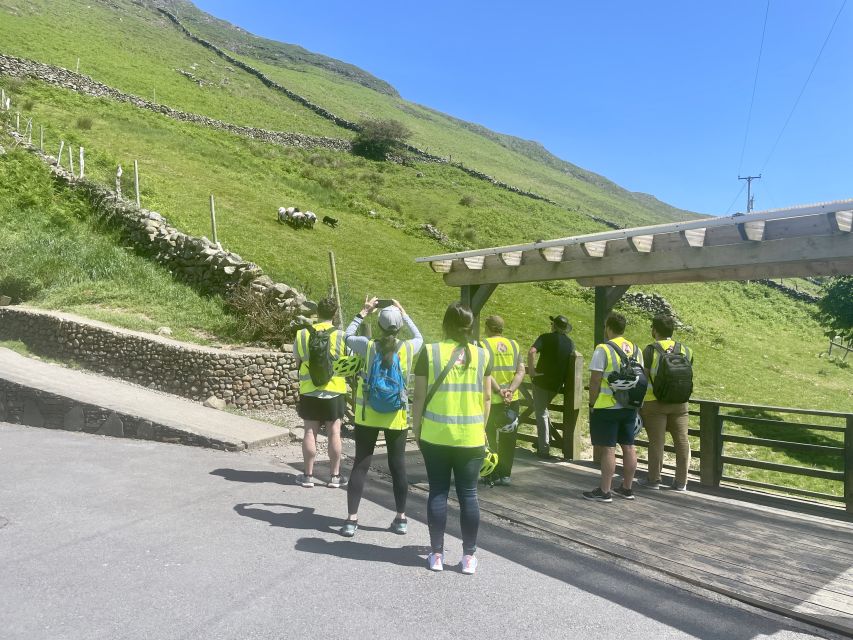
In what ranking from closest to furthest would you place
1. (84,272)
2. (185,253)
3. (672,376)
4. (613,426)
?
(613,426) → (672,376) → (84,272) → (185,253)

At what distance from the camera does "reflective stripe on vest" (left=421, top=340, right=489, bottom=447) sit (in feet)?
13.3

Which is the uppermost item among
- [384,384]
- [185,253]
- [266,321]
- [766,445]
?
[185,253]

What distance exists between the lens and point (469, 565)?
13.5 feet

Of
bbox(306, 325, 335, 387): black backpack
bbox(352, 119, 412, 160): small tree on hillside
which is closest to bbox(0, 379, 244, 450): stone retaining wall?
bbox(306, 325, 335, 387): black backpack

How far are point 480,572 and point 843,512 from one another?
13.6ft

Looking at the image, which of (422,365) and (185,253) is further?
(185,253)

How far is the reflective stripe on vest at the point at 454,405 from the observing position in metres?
4.07

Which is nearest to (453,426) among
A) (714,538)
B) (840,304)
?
(714,538)

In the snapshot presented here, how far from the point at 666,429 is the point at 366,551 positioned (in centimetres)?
376

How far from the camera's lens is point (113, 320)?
455 inches

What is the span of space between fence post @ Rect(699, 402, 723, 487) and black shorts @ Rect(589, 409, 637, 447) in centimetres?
180

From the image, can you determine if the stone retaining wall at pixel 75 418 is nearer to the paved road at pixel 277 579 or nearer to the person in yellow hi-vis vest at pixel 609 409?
the paved road at pixel 277 579

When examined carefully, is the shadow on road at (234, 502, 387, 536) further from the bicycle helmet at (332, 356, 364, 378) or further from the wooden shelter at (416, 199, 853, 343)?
the wooden shelter at (416, 199, 853, 343)

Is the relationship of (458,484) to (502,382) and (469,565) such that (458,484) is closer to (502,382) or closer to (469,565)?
(469,565)
